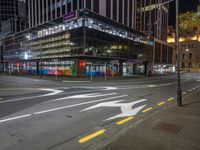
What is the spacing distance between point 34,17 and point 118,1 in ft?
114

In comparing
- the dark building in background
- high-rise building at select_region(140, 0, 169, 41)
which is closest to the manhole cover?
high-rise building at select_region(140, 0, 169, 41)

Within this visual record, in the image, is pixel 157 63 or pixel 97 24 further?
pixel 157 63

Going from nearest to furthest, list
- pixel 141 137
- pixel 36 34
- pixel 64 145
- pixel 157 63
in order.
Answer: pixel 64 145, pixel 141 137, pixel 36 34, pixel 157 63

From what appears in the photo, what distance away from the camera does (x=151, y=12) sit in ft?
252

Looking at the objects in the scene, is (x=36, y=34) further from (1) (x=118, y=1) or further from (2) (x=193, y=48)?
(2) (x=193, y=48)

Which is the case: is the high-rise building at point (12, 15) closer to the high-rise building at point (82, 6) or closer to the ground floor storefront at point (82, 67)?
the high-rise building at point (82, 6)

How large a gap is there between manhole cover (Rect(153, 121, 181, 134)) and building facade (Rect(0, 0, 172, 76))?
77.2 feet

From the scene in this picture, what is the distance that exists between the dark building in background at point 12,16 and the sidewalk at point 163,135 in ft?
274

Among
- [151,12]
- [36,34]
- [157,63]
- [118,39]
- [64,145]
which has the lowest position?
[64,145]

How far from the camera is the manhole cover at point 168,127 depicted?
15.3 feet

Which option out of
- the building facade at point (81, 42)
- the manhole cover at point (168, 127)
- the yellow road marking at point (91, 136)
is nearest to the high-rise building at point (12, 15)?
the building facade at point (81, 42)

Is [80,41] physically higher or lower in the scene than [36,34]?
lower

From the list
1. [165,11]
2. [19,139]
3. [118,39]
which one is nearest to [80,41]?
[118,39]

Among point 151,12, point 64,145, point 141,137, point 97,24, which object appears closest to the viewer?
point 64,145
